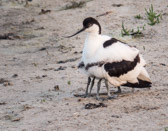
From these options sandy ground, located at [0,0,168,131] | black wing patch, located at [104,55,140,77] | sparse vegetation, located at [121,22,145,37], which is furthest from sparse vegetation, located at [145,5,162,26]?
black wing patch, located at [104,55,140,77]

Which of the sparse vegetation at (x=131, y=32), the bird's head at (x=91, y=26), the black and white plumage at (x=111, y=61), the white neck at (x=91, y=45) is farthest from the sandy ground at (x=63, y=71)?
the bird's head at (x=91, y=26)

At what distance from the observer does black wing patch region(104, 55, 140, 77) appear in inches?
309

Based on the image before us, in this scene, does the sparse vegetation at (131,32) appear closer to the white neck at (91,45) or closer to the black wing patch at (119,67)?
the white neck at (91,45)

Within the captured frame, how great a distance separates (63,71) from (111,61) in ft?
7.46

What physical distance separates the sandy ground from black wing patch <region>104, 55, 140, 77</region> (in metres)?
0.38

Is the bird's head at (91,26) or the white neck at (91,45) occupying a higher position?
the bird's head at (91,26)

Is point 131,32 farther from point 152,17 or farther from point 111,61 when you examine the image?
point 111,61

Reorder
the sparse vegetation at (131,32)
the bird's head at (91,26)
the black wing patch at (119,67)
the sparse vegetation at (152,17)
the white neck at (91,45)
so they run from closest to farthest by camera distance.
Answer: the black wing patch at (119,67) → the white neck at (91,45) → the bird's head at (91,26) → the sparse vegetation at (131,32) → the sparse vegetation at (152,17)

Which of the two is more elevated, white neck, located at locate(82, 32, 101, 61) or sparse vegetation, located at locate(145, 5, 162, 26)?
sparse vegetation, located at locate(145, 5, 162, 26)

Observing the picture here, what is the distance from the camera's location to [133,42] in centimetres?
1111

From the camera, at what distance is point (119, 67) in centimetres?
792

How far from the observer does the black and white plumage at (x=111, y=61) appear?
786cm

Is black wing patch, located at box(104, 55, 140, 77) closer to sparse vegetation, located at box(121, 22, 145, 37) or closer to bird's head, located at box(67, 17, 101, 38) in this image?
bird's head, located at box(67, 17, 101, 38)

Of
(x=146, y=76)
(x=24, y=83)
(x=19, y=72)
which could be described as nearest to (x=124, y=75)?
(x=146, y=76)
